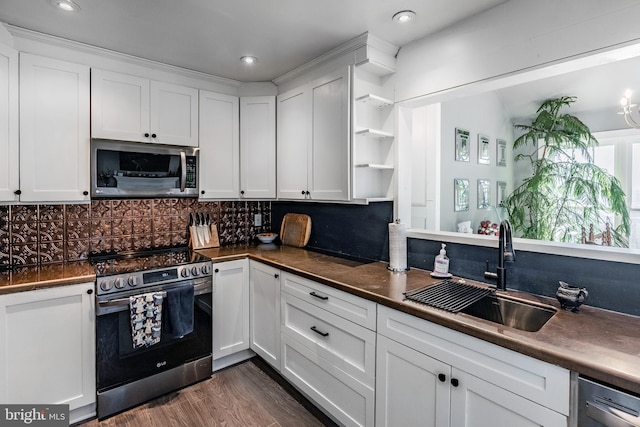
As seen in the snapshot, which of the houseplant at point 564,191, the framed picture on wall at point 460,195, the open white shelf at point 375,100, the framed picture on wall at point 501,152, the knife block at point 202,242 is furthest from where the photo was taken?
the framed picture on wall at point 501,152

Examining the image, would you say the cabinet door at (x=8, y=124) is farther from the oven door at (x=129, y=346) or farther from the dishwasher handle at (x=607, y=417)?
the dishwasher handle at (x=607, y=417)

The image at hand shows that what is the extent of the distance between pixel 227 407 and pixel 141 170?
1807mm

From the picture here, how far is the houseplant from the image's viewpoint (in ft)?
A: 10.6

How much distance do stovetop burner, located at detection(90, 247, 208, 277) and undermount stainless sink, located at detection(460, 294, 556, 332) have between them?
189 centimetres

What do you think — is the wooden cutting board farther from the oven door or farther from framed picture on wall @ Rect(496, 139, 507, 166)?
framed picture on wall @ Rect(496, 139, 507, 166)

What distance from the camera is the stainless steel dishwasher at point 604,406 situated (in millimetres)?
950

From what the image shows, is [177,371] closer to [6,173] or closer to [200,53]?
[6,173]

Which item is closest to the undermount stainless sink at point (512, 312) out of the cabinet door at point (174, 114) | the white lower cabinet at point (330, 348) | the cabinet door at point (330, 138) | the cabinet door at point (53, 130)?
the white lower cabinet at point (330, 348)

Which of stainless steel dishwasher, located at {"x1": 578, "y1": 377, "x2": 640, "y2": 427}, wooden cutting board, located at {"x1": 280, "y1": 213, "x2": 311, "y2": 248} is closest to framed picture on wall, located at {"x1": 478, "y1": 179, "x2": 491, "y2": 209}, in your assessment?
wooden cutting board, located at {"x1": 280, "y1": 213, "x2": 311, "y2": 248}

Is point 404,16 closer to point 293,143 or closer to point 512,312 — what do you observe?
point 293,143

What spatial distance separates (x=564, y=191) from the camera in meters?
3.35

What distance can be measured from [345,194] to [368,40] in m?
1.00

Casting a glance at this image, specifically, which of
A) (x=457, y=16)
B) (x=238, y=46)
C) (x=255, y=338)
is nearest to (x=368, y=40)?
(x=457, y=16)

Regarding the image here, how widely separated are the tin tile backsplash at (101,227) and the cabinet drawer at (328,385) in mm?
1386
